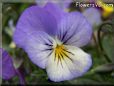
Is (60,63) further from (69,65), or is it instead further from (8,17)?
(8,17)

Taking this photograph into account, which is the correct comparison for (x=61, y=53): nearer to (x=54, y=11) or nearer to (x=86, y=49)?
(x=54, y=11)

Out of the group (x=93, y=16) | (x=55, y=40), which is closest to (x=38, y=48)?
(x=55, y=40)

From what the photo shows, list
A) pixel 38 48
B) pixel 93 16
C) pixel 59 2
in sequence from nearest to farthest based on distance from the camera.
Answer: pixel 38 48 < pixel 59 2 < pixel 93 16

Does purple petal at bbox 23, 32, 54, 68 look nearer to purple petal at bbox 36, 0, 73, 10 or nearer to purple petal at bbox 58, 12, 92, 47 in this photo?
A: purple petal at bbox 58, 12, 92, 47

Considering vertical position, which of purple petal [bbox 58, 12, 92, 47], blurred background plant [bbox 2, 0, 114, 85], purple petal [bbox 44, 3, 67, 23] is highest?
purple petal [bbox 44, 3, 67, 23]

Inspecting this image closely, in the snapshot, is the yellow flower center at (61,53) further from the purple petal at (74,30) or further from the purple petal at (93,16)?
the purple petal at (93,16)

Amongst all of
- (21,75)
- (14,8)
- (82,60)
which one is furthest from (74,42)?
(14,8)

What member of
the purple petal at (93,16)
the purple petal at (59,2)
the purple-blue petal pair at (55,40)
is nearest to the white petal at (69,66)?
the purple-blue petal pair at (55,40)

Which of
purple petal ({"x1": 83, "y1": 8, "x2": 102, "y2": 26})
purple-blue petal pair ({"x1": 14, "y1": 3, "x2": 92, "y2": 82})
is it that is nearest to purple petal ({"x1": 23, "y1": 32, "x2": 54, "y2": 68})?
purple-blue petal pair ({"x1": 14, "y1": 3, "x2": 92, "y2": 82})
